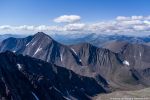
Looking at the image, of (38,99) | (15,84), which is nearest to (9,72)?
(15,84)

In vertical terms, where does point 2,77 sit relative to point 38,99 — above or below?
above

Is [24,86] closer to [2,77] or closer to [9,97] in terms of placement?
[2,77]

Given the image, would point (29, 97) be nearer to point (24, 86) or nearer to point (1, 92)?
point (24, 86)

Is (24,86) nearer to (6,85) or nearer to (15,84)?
(15,84)

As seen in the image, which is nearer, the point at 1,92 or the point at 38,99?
the point at 1,92

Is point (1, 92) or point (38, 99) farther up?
point (1, 92)

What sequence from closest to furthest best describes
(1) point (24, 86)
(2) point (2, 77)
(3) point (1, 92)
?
(3) point (1, 92)
(2) point (2, 77)
(1) point (24, 86)

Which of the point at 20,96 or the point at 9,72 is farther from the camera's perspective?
the point at 9,72

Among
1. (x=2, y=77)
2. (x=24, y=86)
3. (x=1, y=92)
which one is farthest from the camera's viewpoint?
(x=24, y=86)

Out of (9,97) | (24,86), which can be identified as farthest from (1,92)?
(24,86)
